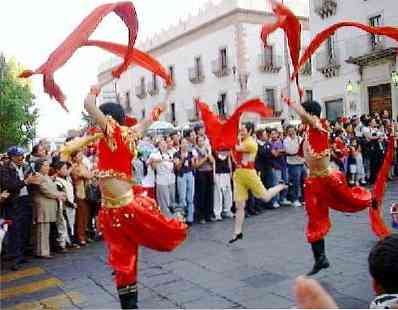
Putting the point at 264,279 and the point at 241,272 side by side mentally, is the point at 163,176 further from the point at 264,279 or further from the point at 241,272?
the point at 264,279

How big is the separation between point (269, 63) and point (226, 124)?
2803 centimetres

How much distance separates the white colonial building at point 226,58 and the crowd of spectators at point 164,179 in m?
18.1

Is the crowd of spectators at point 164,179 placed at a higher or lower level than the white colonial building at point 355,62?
lower

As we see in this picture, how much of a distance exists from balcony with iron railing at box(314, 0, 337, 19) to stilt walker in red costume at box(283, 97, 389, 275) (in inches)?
868

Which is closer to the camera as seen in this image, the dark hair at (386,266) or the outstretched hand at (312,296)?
the outstretched hand at (312,296)

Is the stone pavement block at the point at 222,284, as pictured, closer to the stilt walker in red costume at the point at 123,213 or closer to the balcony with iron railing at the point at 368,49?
the stilt walker in red costume at the point at 123,213

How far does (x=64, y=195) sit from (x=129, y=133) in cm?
414

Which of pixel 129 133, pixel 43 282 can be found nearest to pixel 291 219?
pixel 43 282

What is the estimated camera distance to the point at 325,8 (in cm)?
2644

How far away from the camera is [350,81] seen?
970 inches

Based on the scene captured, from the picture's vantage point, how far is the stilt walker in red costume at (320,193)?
5625 millimetres

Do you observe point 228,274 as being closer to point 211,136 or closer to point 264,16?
point 211,136

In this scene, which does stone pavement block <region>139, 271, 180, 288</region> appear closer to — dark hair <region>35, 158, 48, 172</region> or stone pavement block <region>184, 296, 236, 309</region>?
stone pavement block <region>184, 296, 236, 309</region>

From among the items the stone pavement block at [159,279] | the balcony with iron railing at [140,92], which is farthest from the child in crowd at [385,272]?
the balcony with iron railing at [140,92]
